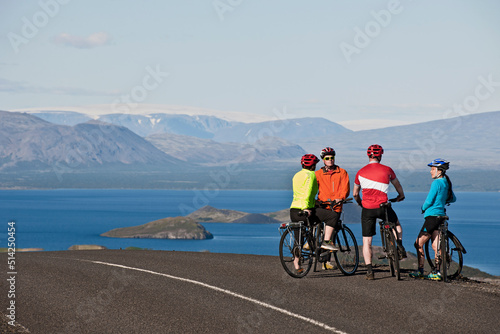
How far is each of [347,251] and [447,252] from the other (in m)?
1.99

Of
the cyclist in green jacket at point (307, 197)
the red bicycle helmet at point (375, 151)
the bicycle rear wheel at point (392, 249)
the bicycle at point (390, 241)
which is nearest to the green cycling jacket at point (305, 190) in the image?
the cyclist in green jacket at point (307, 197)

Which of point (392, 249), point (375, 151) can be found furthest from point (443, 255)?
point (375, 151)

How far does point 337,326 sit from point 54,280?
21.0 feet

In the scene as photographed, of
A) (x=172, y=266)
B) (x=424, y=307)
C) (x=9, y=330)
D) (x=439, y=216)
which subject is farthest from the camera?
(x=172, y=266)

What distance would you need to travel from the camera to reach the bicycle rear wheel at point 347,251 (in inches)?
516

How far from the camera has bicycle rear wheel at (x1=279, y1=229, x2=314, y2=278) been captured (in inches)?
496

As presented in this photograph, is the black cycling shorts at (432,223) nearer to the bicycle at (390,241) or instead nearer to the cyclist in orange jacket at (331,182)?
the bicycle at (390,241)

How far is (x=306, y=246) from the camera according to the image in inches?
496

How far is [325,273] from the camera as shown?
529 inches

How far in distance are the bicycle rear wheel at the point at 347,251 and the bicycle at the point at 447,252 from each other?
1.45 meters

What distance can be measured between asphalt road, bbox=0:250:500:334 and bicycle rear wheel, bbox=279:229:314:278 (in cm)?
20

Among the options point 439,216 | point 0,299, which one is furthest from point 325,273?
point 0,299

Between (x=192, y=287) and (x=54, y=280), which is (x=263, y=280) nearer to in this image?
(x=192, y=287)

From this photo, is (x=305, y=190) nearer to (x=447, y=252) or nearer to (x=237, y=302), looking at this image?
(x=447, y=252)
